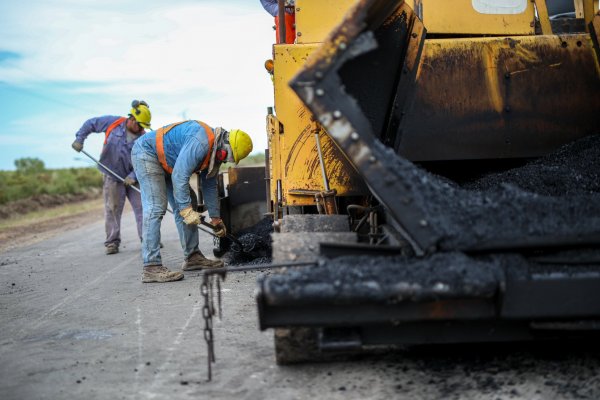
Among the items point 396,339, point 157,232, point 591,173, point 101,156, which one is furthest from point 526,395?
point 101,156

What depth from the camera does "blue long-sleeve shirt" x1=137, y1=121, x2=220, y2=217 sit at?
618 cm

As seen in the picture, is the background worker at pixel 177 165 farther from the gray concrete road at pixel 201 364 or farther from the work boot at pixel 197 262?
the gray concrete road at pixel 201 364

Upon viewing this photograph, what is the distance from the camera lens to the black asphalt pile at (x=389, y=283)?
2.79m

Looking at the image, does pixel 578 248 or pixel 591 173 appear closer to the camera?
pixel 578 248

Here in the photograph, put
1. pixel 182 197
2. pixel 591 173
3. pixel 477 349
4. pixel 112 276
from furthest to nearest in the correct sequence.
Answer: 1. pixel 112 276
2. pixel 182 197
3. pixel 591 173
4. pixel 477 349

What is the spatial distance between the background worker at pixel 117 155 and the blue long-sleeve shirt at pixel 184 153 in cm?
250

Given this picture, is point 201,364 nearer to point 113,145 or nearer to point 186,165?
point 186,165

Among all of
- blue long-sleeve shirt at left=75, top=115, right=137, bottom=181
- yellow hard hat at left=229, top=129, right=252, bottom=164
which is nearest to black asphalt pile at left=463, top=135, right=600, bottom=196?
yellow hard hat at left=229, top=129, right=252, bottom=164

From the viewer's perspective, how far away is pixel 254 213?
25.1ft

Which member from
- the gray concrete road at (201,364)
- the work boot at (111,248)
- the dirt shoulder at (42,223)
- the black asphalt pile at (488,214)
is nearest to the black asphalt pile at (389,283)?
the black asphalt pile at (488,214)

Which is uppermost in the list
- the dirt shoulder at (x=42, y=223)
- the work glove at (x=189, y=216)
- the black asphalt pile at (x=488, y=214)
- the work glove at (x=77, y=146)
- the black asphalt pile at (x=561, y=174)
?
the work glove at (x=77, y=146)

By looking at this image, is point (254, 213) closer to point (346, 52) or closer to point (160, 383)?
point (160, 383)

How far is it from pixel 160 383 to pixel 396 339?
4.27ft

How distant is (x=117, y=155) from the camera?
9172 mm
